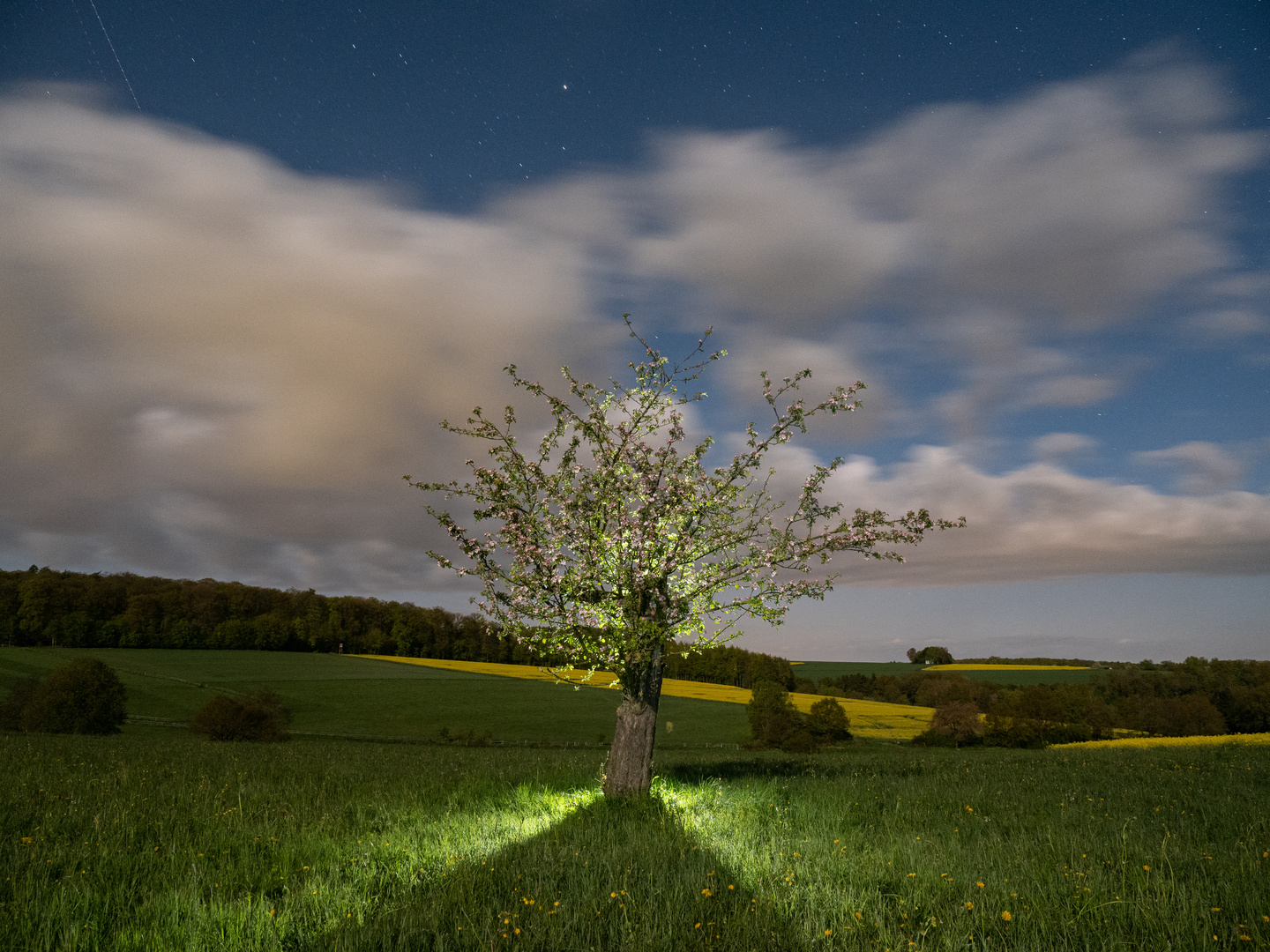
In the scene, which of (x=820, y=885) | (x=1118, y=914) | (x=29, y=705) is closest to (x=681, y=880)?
(x=820, y=885)

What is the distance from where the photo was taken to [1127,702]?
67.6 meters

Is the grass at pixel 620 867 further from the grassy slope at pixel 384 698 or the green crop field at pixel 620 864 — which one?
the grassy slope at pixel 384 698

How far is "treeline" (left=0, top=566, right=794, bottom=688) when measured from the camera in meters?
86.9

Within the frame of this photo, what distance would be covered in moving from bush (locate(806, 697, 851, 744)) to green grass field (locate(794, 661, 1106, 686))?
47182 mm

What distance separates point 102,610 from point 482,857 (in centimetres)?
10709

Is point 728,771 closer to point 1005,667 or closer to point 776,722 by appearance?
point 776,722

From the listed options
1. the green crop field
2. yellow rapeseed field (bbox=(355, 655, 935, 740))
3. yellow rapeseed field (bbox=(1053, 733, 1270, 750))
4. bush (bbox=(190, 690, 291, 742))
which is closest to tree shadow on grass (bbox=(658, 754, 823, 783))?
the green crop field

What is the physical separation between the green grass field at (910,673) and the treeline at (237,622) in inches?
471

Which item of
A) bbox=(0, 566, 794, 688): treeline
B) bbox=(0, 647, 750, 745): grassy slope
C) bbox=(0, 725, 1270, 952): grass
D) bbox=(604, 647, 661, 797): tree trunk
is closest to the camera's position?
bbox=(0, 725, 1270, 952): grass

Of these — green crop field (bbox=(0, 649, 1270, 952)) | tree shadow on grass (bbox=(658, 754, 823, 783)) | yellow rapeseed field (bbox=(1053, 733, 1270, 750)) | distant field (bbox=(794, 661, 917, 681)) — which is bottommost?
distant field (bbox=(794, 661, 917, 681))

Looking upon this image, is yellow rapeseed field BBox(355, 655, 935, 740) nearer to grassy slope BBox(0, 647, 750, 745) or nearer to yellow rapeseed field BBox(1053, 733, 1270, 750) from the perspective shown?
grassy slope BBox(0, 647, 750, 745)

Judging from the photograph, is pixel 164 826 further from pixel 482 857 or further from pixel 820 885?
pixel 820 885

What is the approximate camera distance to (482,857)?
7.31m

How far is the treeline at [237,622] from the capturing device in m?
86.9
